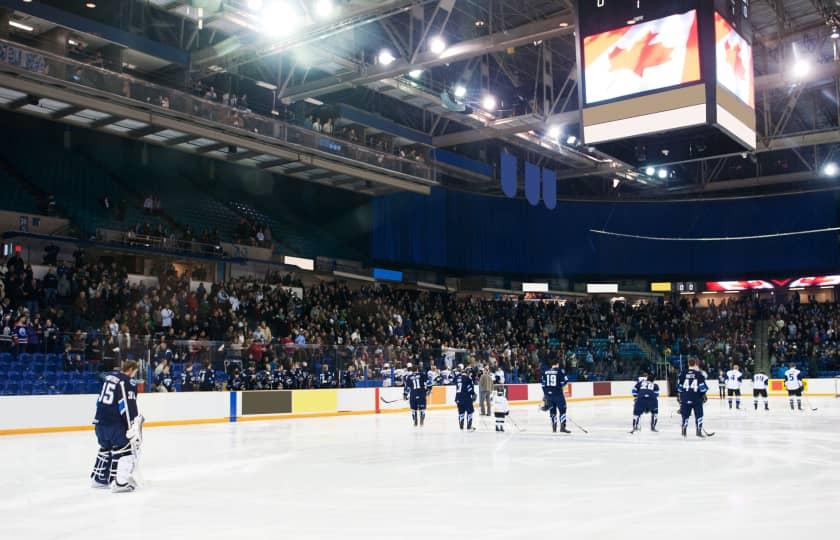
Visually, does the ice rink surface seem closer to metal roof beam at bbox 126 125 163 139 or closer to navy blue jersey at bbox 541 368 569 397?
navy blue jersey at bbox 541 368 569 397

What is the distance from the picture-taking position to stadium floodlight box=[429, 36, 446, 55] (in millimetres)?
23125

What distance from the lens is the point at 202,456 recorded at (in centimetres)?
1355

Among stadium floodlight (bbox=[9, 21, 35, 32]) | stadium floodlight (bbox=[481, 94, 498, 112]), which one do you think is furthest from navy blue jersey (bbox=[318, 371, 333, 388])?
stadium floodlight (bbox=[9, 21, 35, 32])

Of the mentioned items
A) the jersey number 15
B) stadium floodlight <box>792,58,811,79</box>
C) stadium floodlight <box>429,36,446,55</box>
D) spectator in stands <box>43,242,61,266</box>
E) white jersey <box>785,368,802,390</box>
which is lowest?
white jersey <box>785,368,802,390</box>

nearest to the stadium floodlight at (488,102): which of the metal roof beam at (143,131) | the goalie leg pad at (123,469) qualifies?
the metal roof beam at (143,131)

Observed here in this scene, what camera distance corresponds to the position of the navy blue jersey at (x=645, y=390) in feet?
59.8

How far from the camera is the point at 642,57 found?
16141 millimetres

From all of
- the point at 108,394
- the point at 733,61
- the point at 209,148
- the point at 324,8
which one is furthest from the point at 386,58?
the point at 108,394

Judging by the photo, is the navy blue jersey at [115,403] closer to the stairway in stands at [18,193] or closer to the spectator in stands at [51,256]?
the spectator in stands at [51,256]

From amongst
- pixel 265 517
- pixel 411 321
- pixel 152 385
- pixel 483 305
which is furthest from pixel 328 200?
pixel 265 517

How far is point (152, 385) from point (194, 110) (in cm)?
944

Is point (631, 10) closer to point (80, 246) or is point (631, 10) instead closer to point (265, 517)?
point (265, 517)

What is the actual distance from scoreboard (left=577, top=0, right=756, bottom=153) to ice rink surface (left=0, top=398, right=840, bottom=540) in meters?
6.00

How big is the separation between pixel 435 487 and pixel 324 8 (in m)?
15.6
